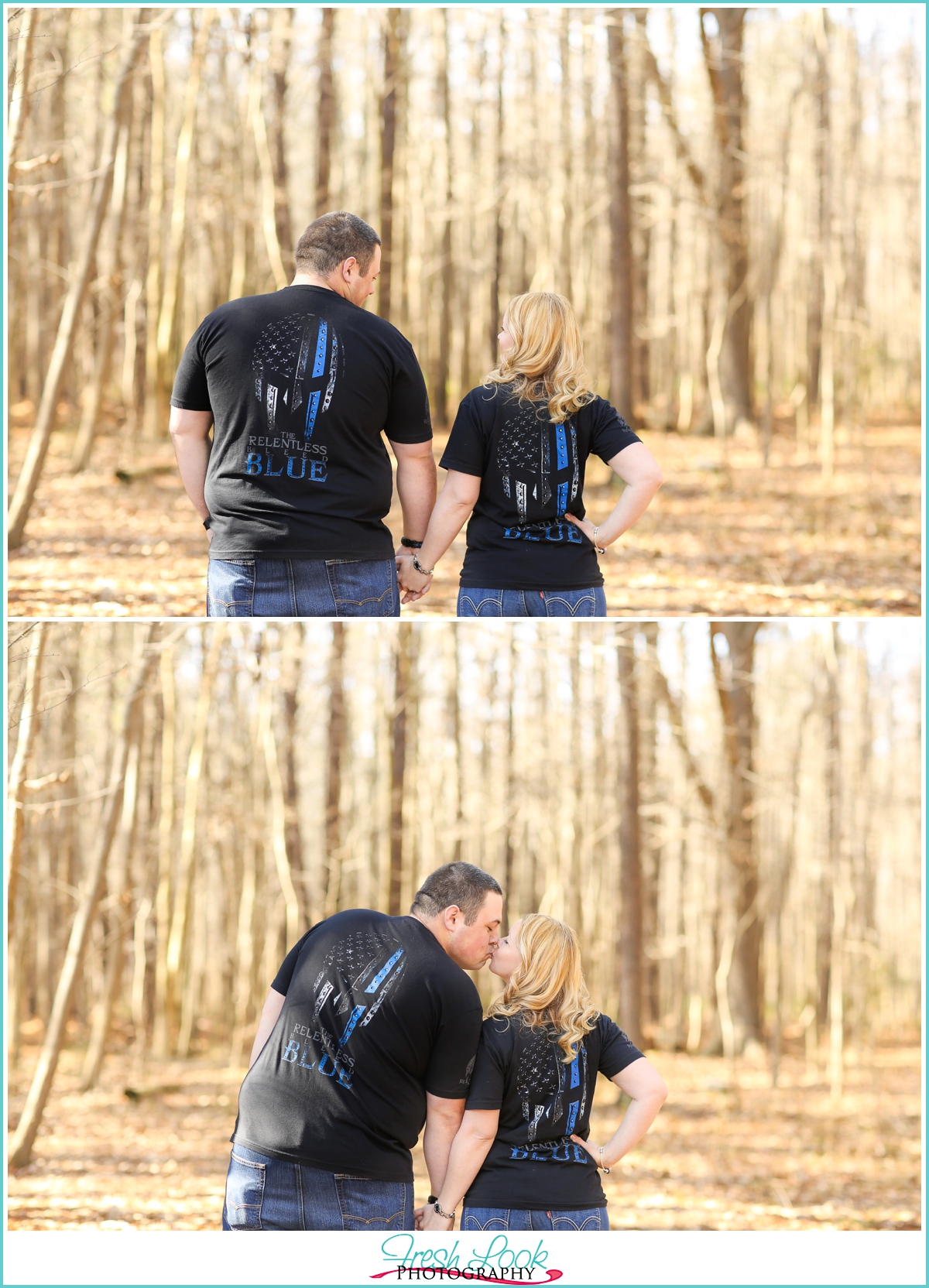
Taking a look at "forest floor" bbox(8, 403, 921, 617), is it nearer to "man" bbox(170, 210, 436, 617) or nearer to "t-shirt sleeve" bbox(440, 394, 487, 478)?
"man" bbox(170, 210, 436, 617)

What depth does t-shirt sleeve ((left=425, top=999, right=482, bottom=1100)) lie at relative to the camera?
310 cm

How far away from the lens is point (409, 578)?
12.3 ft

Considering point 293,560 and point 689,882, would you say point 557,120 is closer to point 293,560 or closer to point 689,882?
point 689,882

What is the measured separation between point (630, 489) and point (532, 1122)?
1.99 meters

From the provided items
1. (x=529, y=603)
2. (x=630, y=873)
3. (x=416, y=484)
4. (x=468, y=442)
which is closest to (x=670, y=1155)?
(x=630, y=873)

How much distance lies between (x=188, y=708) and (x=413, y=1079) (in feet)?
24.7

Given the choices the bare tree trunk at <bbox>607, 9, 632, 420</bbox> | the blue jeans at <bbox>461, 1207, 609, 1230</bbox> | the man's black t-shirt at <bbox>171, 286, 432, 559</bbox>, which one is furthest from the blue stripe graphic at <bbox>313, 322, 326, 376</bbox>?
the bare tree trunk at <bbox>607, 9, 632, 420</bbox>

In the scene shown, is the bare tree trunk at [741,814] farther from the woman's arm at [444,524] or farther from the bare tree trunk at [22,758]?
the bare tree trunk at [22,758]

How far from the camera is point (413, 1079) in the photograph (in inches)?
123

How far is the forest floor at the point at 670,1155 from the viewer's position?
5.95 m

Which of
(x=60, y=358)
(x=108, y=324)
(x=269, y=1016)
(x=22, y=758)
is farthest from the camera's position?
(x=108, y=324)

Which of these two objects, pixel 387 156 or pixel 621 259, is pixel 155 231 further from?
pixel 621 259

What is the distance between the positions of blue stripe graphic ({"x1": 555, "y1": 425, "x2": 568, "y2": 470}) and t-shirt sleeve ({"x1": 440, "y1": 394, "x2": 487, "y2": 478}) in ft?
0.74

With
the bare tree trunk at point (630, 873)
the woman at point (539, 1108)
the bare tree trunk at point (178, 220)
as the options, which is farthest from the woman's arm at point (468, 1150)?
the bare tree trunk at point (178, 220)
